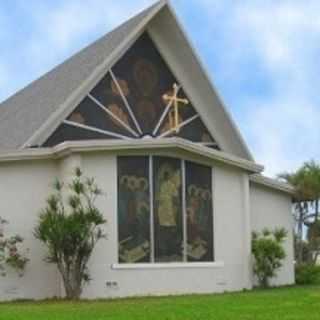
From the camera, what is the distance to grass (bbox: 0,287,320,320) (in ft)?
39.8

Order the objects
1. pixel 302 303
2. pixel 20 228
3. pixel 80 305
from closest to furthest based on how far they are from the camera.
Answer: pixel 302 303, pixel 80 305, pixel 20 228

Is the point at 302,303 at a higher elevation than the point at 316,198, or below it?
below

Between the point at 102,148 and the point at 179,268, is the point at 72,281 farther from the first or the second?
the point at 102,148

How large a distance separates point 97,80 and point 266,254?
6035 millimetres

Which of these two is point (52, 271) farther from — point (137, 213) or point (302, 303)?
point (302, 303)

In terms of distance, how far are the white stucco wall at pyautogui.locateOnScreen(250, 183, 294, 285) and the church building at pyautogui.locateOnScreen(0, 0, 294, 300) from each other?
0.03m

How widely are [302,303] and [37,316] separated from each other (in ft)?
14.9

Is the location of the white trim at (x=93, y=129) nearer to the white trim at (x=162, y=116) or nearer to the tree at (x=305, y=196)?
the white trim at (x=162, y=116)

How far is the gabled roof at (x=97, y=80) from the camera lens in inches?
784

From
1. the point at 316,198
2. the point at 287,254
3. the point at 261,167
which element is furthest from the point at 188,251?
the point at 316,198

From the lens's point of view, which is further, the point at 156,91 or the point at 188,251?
the point at 156,91

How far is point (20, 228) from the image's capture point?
18.1 m

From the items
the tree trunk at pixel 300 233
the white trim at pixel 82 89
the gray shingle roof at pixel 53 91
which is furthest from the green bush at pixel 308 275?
the tree trunk at pixel 300 233

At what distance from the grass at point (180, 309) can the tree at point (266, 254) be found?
4.27m
